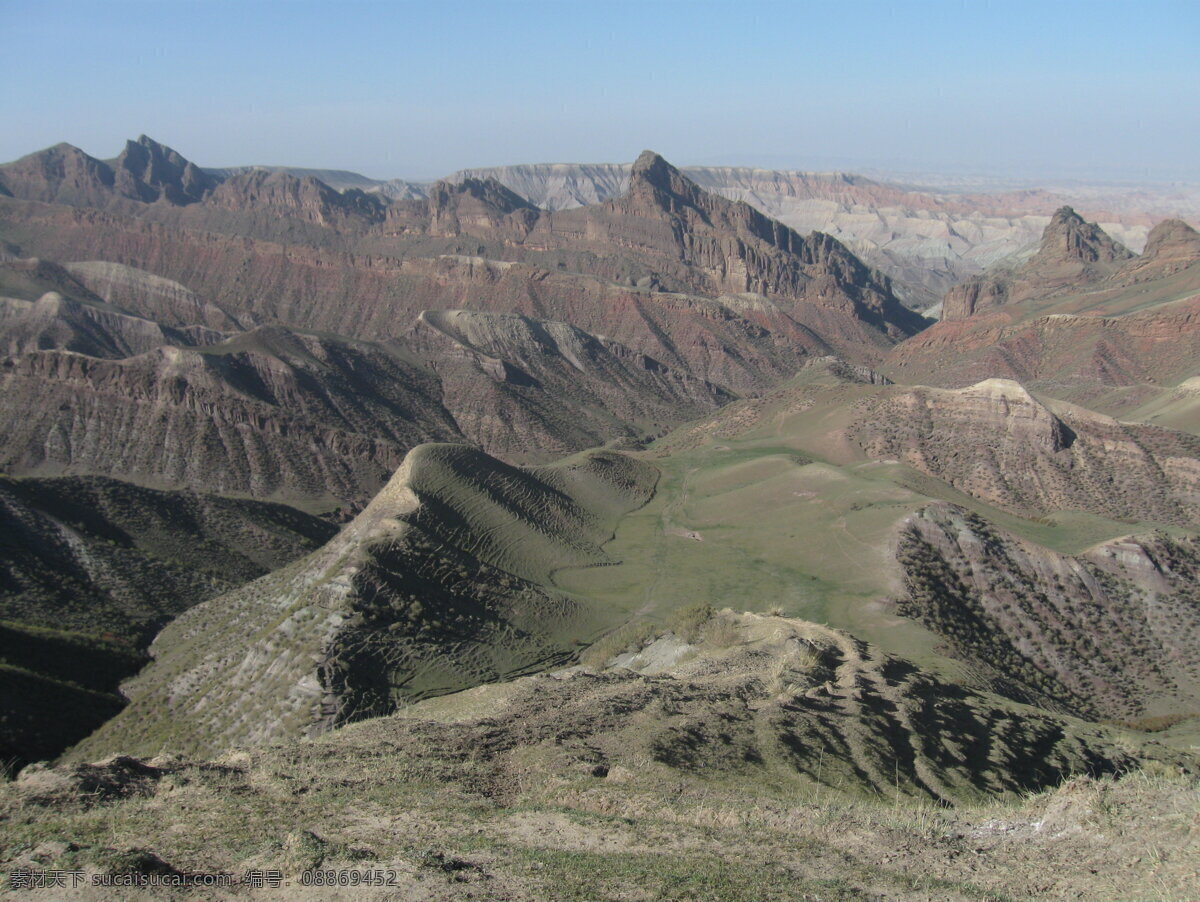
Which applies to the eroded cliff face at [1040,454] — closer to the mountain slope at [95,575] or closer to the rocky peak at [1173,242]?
the mountain slope at [95,575]

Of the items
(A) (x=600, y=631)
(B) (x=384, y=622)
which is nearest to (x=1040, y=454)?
(A) (x=600, y=631)

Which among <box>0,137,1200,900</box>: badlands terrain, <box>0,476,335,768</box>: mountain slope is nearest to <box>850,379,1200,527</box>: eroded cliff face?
<box>0,137,1200,900</box>: badlands terrain

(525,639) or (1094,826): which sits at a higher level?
(1094,826)

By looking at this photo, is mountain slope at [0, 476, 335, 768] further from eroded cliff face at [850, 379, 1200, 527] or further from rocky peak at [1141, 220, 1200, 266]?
rocky peak at [1141, 220, 1200, 266]

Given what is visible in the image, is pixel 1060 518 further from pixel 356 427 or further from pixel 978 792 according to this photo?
pixel 356 427

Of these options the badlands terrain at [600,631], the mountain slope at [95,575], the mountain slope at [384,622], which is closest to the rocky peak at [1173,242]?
the badlands terrain at [600,631]

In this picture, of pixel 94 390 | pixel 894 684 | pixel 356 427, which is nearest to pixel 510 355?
pixel 356 427

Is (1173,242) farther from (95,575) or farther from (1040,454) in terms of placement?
(95,575)
